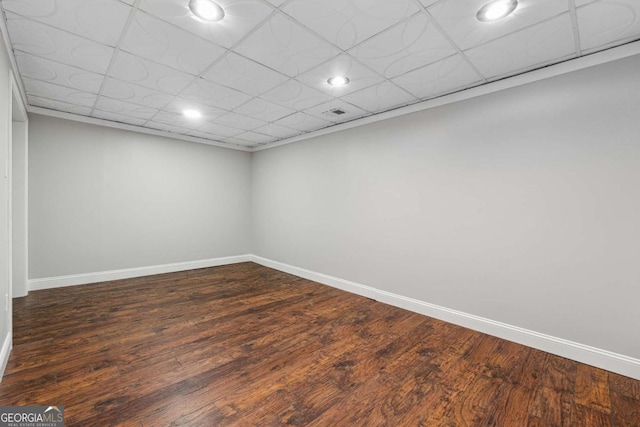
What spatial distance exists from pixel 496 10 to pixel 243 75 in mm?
2165

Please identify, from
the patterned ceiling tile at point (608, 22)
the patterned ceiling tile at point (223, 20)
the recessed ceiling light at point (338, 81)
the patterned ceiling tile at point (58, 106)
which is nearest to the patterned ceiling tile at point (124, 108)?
the patterned ceiling tile at point (58, 106)

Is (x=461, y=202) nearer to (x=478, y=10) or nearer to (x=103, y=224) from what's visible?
(x=478, y=10)

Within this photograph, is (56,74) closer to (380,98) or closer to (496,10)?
(380,98)

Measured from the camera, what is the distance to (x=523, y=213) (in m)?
2.77

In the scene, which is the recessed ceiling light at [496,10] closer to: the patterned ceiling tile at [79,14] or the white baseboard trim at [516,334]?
the patterned ceiling tile at [79,14]

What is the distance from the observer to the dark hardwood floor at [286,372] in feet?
5.91

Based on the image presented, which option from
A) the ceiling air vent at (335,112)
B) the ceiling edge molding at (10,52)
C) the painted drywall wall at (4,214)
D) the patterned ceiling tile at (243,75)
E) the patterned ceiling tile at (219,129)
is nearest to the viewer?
the ceiling edge molding at (10,52)

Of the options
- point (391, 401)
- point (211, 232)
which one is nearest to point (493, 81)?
point (391, 401)

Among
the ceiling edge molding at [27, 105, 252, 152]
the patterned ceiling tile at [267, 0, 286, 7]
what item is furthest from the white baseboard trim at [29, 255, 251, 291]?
the patterned ceiling tile at [267, 0, 286, 7]

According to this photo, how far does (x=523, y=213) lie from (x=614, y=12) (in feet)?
5.32

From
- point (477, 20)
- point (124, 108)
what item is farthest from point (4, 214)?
point (477, 20)

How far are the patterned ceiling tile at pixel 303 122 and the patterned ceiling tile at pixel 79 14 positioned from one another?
90.0 inches

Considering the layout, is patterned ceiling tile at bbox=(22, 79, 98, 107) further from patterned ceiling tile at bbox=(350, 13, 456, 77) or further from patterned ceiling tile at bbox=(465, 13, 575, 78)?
patterned ceiling tile at bbox=(465, 13, 575, 78)

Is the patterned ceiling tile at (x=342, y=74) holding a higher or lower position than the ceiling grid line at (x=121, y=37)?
higher
